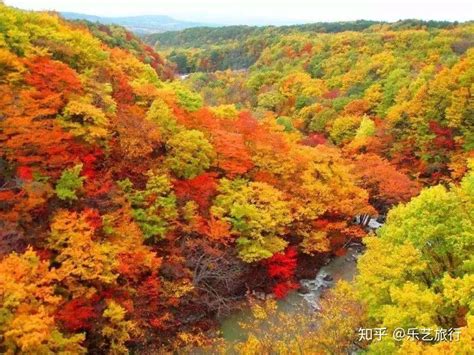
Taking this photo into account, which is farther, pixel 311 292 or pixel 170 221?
pixel 311 292

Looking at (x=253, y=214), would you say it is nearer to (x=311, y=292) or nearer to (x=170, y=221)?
(x=170, y=221)

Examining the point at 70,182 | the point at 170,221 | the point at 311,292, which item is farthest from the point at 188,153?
the point at 311,292

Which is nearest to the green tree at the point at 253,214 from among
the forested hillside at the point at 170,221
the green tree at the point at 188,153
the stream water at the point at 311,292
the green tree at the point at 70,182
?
the forested hillside at the point at 170,221

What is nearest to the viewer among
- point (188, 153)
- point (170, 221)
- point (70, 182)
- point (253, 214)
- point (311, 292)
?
point (70, 182)

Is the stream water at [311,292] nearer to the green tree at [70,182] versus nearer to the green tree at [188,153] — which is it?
the green tree at [188,153]

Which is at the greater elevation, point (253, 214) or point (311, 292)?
point (253, 214)

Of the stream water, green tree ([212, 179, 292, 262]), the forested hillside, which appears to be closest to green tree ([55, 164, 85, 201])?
the forested hillside
